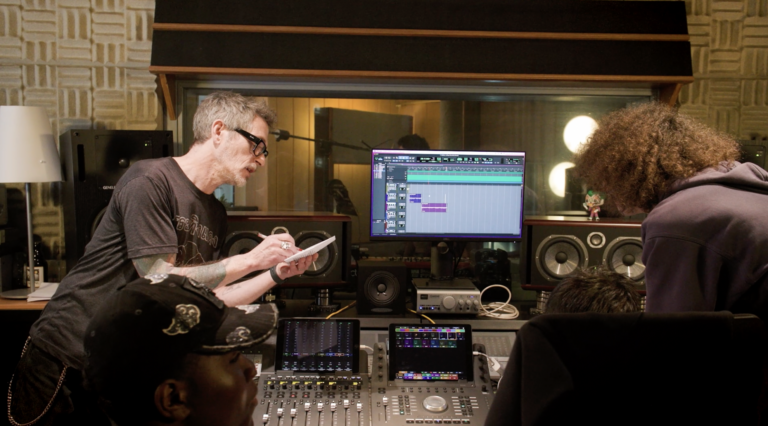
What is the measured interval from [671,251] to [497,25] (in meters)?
1.63

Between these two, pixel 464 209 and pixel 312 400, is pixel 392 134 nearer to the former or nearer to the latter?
pixel 464 209

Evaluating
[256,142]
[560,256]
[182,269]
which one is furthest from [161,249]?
[560,256]

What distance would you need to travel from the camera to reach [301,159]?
303 cm

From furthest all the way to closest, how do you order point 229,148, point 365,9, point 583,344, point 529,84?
point 529,84, point 365,9, point 229,148, point 583,344

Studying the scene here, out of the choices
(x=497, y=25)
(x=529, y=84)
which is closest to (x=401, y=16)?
(x=497, y=25)

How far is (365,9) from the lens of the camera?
103 inches

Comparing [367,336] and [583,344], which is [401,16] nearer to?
[367,336]

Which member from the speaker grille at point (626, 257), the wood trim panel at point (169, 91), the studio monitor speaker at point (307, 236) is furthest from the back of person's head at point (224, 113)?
the speaker grille at point (626, 257)

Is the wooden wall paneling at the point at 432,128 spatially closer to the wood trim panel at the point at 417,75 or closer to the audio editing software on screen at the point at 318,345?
the wood trim panel at the point at 417,75

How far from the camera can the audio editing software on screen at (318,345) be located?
72.2 inches

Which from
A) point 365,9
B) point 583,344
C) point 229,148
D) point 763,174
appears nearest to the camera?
point 583,344

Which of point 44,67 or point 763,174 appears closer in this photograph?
point 763,174

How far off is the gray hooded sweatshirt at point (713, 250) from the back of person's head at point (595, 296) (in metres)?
0.07

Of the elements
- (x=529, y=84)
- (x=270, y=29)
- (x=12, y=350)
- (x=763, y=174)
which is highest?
(x=270, y=29)
